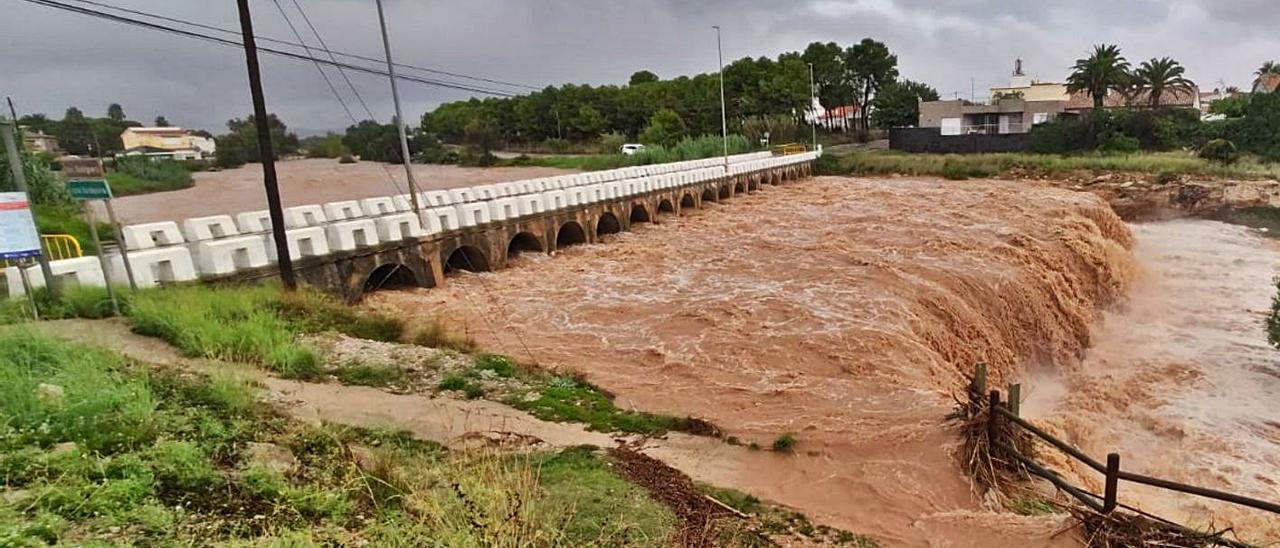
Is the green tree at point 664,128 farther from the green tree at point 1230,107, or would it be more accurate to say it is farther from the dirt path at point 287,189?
the green tree at point 1230,107

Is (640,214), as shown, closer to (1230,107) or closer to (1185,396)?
(1185,396)

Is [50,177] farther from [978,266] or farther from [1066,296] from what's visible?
[1066,296]

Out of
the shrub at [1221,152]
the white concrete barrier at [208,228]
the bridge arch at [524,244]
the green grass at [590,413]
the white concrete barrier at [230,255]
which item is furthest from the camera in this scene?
the shrub at [1221,152]

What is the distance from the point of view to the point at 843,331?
1333 cm

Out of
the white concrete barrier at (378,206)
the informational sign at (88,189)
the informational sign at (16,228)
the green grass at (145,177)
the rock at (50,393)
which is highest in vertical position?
the green grass at (145,177)

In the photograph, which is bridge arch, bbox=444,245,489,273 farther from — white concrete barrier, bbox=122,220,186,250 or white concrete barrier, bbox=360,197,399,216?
white concrete barrier, bbox=122,220,186,250

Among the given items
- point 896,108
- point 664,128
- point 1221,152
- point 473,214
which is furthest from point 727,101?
point 473,214

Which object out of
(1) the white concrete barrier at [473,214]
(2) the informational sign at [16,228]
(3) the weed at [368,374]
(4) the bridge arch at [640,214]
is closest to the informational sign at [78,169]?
(2) the informational sign at [16,228]

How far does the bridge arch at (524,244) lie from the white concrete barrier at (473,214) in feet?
8.81

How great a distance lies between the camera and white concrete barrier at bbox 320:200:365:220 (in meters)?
18.2

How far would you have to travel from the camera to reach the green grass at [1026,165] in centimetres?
3909

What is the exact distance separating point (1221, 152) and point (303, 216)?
165 ft

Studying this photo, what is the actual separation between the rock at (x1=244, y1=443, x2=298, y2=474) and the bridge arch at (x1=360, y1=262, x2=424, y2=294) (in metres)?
12.1

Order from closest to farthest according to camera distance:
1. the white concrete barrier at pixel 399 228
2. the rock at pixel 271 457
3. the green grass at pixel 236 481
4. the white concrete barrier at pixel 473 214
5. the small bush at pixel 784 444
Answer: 1. the green grass at pixel 236 481
2. the rock at pixel 271 457
3. the small bush at pixel 784 444
4. the white concrete barrier at pixel 399 228
5. the white concrete barrier at pixel 473 214
